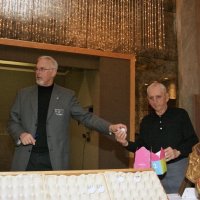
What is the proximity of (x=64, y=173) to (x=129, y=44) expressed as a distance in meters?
2.49

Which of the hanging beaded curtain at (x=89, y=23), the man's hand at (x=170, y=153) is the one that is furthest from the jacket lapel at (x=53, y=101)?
the hanging beaded curtain at (x=89, y=23)

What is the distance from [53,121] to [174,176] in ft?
2.89

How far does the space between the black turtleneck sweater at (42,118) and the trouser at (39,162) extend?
0.03 m

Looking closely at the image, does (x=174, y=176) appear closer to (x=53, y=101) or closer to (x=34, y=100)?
(x=53, y=101)

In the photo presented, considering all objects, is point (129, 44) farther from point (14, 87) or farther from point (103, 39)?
point (14, 87)

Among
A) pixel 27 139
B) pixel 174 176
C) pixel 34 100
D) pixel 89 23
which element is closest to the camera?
pixel 27 139

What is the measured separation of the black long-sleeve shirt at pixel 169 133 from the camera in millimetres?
2044

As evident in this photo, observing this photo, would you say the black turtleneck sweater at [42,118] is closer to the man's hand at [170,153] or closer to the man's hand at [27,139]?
the man's hand at [27,139]

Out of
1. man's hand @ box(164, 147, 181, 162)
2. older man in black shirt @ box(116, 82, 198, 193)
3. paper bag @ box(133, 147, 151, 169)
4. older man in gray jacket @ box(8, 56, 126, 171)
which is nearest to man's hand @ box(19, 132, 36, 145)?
older man in gray jacket @ box(8, 56, 126, 171)

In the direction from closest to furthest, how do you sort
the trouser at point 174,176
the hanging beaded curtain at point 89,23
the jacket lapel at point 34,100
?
the trouser at point 174,176
the jacket lapel at point 34,100
the hanging beaded curtain at point 89,23

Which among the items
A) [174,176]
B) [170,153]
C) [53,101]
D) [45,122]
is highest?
[53,101]

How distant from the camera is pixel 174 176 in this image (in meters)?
1.99

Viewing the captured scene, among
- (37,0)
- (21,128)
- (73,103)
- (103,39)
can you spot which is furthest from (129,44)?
(21,128)

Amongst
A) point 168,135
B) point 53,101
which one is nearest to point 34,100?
point 53,101
